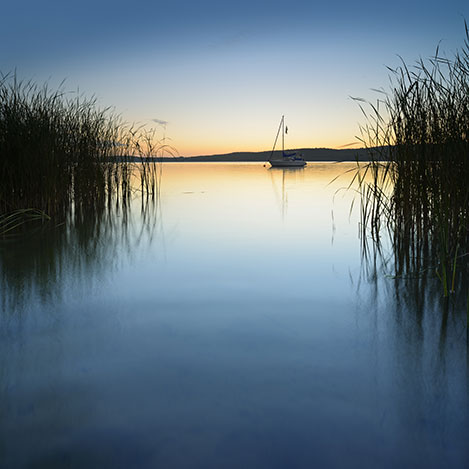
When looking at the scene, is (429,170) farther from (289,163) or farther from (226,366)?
(289,163)

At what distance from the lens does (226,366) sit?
1.88m

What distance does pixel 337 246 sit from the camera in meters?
4.74

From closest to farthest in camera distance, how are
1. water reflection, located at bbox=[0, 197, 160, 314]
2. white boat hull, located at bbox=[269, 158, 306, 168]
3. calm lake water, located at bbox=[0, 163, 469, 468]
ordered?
calm lake water, located at bbox=[0, 163, 469, 468], water reflection, located at bbox=[0, 197, 160, 314], white boat hull, located at bbox=[269, 158, 306, 168]

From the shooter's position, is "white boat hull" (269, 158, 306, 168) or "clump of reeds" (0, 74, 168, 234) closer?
"clump of reeds" (0, 74, 168, 234)

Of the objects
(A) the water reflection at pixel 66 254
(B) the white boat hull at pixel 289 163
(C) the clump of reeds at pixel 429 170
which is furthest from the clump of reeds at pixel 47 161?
(B) the white boat hull at pixel 289 163

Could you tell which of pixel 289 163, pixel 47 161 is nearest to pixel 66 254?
pixel 47 161

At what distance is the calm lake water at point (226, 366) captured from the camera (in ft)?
4.36

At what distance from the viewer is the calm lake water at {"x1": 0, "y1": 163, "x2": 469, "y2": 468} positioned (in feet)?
4.36

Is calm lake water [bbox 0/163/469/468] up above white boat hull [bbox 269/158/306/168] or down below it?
below

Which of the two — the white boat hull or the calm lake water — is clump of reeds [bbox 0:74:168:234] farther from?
the white boat hull

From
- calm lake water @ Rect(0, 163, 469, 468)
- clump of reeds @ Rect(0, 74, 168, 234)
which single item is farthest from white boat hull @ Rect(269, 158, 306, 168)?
calm lake water @ Rect(0, 163, 469, 468)

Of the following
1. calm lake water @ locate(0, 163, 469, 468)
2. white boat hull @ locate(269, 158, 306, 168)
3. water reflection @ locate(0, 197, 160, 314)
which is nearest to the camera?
calm lake water @ locate(0, 163, 469, 468)

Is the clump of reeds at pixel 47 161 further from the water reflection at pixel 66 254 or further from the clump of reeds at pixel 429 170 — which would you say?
the clump of reeds at pixel 429 170

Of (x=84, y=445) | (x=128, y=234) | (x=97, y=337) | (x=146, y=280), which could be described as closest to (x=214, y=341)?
(x=97, y=337)
